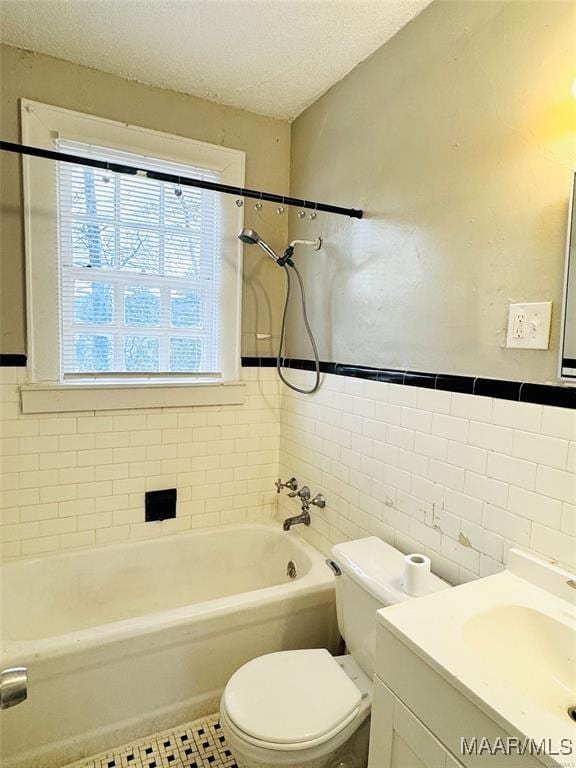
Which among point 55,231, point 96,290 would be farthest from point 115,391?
point 55,231

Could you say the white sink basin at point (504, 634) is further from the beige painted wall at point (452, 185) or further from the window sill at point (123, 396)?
the window sill at point (123, 396)

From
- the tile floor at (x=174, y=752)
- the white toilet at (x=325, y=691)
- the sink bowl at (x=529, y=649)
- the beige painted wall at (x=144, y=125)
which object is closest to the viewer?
the sink bowl at (x=529, y=649)

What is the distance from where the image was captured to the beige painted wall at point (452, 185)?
1147 mm

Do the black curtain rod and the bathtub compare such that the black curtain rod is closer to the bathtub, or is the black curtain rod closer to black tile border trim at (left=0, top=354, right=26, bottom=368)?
black tile border trim at (left=0, top=354, right=26, bottom=368)

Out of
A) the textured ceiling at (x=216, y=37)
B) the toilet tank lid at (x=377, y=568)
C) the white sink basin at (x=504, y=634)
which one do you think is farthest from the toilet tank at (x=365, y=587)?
the textured ceiling at (x=216, y=37)

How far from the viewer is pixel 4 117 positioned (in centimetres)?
186

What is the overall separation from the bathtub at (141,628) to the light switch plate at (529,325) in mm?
1278

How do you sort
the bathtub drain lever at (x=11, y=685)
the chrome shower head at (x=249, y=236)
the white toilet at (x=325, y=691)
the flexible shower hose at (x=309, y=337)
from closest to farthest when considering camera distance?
the bathtub drain lever at (x=11, y=685), the white toilet at (x=325, y=691), the chrome shower head at (x=249, y=236), the flexible shower hose at (x=309, y=337)

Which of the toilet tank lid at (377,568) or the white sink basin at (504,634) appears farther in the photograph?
the toilet tank lid at (377,568)

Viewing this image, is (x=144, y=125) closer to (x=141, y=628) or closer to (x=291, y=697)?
(x=141, y=628)

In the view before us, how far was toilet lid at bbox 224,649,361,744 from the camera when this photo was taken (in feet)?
4.01

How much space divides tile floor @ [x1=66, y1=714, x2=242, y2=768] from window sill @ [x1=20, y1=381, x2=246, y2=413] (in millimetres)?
1353

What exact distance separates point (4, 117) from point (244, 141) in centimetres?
110

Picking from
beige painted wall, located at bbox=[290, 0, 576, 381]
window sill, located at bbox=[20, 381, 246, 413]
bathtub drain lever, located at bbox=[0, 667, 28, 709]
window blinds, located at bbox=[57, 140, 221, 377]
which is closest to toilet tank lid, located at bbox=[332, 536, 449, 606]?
beige painted wall, located at bbox=[290, 0, 576, 381]
